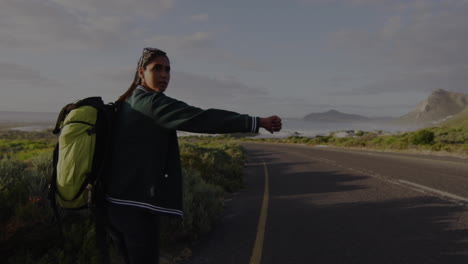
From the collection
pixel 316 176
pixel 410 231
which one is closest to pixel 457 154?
pixel 316 176

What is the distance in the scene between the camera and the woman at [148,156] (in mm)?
2094

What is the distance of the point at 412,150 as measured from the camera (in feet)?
82.9

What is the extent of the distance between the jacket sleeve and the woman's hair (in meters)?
0.35

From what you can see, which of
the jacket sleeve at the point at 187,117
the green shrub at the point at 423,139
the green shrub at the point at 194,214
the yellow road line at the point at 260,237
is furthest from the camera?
the green shrub at the point at 423,139

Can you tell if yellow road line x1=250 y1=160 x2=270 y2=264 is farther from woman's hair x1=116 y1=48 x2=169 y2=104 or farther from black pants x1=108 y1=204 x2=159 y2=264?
woman's hair x1=116 y1=48 x2=169 y2=104

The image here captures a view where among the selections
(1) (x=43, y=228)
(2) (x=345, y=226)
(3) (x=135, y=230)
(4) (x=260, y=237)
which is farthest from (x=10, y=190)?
(2) (x=345, y=226)

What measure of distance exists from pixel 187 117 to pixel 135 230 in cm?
84

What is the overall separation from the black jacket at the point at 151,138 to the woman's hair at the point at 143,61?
0.25 metres

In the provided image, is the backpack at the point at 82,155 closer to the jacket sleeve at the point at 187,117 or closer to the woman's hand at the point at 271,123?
the jacket sleeve at the point at 187,117

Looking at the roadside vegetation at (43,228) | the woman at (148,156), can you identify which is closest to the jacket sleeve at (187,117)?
the woman at (148,156)

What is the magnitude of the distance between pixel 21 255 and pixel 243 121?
2802mm

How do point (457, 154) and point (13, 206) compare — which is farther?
point (457, 154)

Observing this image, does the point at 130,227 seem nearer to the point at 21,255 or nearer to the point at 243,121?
the point at 243,121

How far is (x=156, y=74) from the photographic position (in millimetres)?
2324
